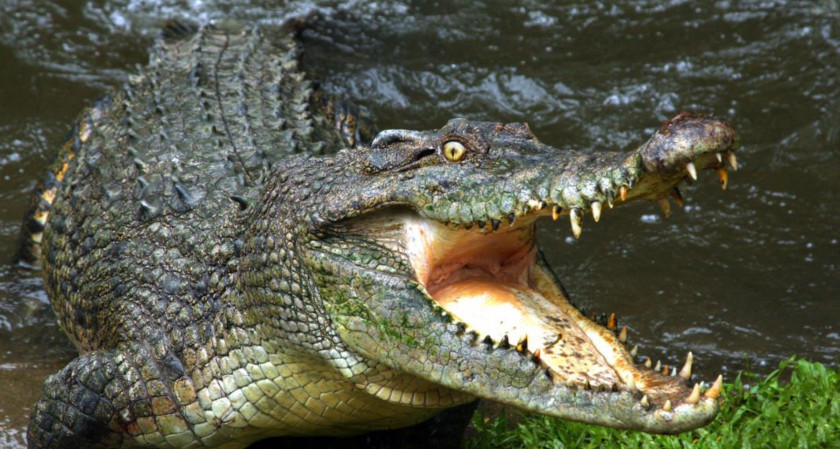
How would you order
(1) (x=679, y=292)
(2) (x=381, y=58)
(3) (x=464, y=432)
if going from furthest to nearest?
(2) (x=381, y=58)
(1) (x=679, y=292)
(3) (x=464, y=432)

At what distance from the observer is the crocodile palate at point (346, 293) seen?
2.71 meters

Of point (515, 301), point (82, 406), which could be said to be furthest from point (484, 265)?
point (82, 406)

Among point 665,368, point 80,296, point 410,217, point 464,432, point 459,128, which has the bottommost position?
point 464,432

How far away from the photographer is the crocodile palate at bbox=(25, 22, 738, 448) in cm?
271

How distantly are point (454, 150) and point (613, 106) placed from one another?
392 cm

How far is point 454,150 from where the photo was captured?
9.90 feet

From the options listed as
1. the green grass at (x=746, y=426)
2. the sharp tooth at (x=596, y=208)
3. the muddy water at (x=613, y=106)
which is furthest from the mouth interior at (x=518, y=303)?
the muddy water at (x=613, y=106)

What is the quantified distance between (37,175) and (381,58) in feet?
8.43

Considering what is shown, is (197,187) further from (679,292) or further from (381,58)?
(381,58)

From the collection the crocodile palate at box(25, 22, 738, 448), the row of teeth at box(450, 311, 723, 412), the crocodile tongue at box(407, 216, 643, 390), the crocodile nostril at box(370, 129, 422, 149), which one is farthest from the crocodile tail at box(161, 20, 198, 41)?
the row of teeth at box(450, 311, 723, 412)

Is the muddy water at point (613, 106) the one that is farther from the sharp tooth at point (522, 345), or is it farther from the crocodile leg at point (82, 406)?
the sharp tooth at point (522, 345)

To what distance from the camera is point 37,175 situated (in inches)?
248

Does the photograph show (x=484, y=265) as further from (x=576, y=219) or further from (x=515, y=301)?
(x=576, y=219)

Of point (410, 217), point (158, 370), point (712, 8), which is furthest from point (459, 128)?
point (712, 8)
